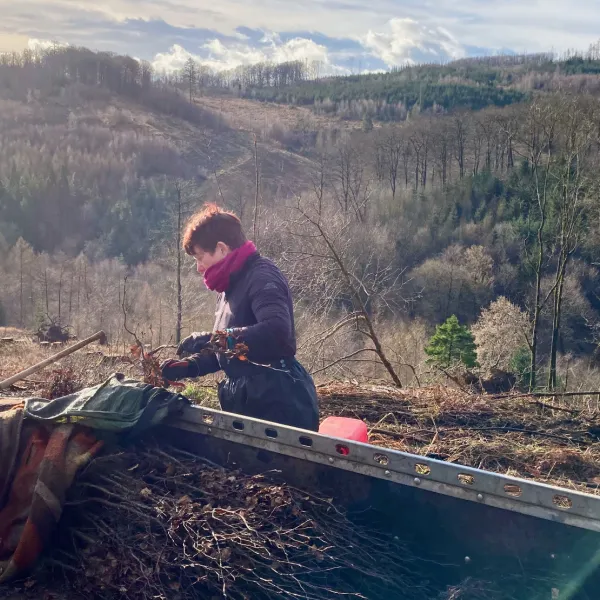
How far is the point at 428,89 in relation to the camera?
93250 millimetres

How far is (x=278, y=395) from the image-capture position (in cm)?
319

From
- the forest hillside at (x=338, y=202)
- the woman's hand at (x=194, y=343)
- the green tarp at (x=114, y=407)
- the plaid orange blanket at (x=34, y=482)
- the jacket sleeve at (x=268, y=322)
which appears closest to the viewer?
the plaid orange blanket at (x=34, y=482)

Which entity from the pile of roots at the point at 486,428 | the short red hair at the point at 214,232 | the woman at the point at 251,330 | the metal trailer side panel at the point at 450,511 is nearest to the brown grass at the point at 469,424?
the pile of roots at the point at 486,428

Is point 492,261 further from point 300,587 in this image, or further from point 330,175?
point 300,587

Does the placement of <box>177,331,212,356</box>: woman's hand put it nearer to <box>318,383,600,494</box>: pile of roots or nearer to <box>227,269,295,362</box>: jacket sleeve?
<box>227,269,295,362</box>: jacket sleeve

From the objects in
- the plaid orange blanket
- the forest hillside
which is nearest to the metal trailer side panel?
the plaid orange blanket

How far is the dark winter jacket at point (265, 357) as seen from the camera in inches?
120

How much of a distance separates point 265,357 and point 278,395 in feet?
0.65

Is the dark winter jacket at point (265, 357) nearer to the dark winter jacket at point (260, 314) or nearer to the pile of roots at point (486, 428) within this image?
the dark winter jacket at point (260, 314)

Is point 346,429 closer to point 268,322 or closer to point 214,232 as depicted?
point 268,322

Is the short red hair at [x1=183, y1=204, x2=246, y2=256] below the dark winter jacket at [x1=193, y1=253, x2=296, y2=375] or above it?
above

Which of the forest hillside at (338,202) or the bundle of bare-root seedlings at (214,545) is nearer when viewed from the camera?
the bundle of bare-root seedlings at (214,545)

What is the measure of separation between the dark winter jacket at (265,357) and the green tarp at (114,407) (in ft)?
1.21

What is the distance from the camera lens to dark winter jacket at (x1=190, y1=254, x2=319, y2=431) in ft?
10.0
